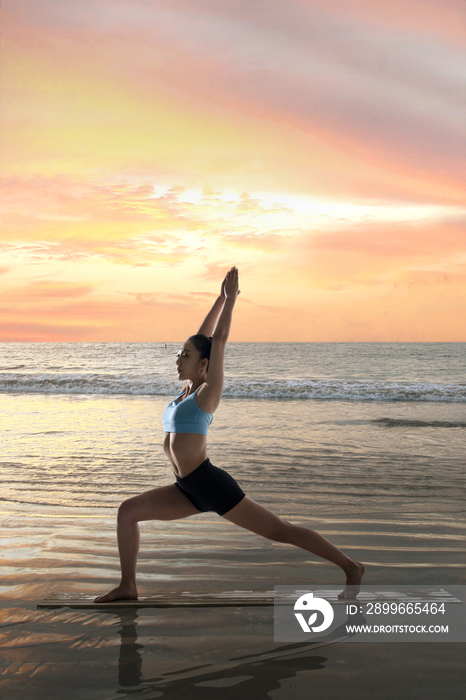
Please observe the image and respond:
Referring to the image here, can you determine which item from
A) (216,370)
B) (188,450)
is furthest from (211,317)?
(188,450)

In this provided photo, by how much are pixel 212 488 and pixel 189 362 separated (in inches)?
31.5

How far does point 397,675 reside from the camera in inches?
97.6

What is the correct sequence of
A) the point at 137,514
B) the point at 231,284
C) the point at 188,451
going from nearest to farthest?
1. the point at 188,451
2. the point at 137,514
3. the point at 231,284

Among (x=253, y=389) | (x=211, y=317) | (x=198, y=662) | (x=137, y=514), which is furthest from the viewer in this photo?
(x=253, y=389)

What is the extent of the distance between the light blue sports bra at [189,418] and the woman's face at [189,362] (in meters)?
0.15

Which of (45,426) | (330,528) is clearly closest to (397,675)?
(330,528)

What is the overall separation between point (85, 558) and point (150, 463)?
3811mm

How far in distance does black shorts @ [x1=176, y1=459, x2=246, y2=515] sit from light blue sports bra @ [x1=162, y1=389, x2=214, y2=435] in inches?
8.9

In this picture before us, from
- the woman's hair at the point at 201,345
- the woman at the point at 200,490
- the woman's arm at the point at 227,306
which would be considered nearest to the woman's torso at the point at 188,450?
the woman at the point at 200,490

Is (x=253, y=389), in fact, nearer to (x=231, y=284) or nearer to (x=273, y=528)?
(x=231, y=284)

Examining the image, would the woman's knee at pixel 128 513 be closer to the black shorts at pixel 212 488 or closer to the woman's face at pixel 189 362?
the black shorts at pixel 212 488

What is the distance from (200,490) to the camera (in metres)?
3.05

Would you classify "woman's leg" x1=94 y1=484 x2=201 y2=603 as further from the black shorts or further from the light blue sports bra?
the light blue sports bra

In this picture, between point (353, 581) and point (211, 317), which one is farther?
point (211, 317)
